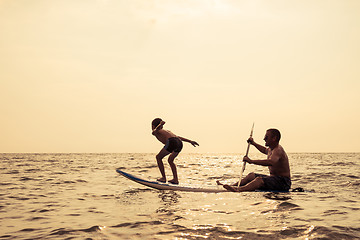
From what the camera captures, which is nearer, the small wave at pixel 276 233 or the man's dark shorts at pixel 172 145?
the small wave at pixel 276 233

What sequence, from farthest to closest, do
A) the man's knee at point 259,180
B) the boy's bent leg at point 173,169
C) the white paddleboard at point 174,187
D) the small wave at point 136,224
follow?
the boy's bent leg at point 173,169 → the white paddleboard at point 174,187 → the man's knee at point 259,180 → the small wave at point 136,224

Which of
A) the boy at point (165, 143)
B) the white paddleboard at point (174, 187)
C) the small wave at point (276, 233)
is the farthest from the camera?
the boy at point (165, 143)

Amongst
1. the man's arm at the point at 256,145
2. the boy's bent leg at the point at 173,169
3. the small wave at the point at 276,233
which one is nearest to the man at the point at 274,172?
the man's arm at the point at 256,145

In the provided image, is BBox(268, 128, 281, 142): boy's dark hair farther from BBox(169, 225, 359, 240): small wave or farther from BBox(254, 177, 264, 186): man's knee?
BBox(169, 225, 359, 240): small wave

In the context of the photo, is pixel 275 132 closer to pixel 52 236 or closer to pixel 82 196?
pixel 82 196

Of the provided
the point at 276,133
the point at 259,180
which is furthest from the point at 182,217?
the point at 276,133

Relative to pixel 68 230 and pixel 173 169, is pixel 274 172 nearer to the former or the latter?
pixel 173 169

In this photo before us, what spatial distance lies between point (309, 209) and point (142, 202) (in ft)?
13.0

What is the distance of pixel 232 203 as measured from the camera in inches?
287

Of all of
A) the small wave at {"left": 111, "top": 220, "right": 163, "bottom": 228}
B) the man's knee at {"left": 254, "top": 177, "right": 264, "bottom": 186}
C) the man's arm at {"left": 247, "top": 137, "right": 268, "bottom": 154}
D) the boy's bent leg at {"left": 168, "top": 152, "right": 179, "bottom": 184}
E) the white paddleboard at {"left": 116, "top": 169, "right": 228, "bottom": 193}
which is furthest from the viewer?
the boy's bent leg at {"left": 168, "top": 152, "right": 179, "bottom": 184}

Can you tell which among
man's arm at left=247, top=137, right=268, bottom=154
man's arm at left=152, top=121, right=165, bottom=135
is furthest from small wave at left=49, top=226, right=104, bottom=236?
man's arm at left=247, top=137, right=268, bottom=154

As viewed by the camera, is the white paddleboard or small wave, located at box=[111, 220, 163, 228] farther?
the white paddleboard

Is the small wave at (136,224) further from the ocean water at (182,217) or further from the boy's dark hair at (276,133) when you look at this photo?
the boy's dark hair at (276,133)

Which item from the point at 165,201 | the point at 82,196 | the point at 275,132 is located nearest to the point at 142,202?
the point at 165,201
